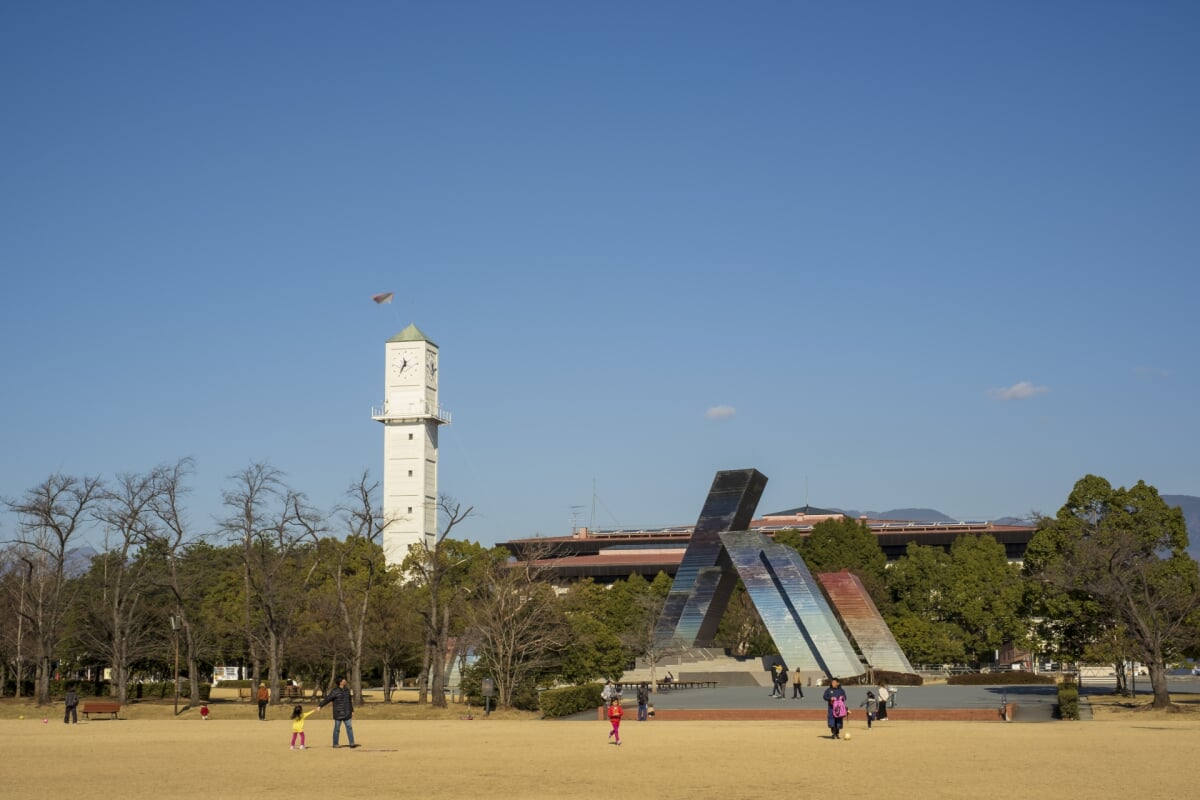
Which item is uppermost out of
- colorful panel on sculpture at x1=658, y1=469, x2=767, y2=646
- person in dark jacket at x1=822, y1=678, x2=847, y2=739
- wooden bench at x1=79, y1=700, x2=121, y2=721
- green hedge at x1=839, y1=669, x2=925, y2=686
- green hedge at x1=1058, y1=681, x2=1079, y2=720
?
colorful panel on sculpture at x1=658, y1=469, x2=767, y2=646

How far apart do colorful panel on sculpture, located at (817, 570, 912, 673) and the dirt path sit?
20.3 metres

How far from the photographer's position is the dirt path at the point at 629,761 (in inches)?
754

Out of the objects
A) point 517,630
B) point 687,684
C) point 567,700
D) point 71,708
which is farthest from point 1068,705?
point 71,708

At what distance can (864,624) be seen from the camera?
5619 centimetres

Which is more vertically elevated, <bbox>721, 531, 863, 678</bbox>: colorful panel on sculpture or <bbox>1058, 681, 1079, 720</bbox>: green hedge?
<bbox>721, 531, 863, 678</bbox>: colorful panel on sculpture

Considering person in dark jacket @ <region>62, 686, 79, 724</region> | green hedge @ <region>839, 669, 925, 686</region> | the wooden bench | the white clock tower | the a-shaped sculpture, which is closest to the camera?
person in dark jacket @ <region>62, 686, 79, 724</region>

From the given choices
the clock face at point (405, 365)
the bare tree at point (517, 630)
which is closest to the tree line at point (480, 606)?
the bare tree at point (517, 630)

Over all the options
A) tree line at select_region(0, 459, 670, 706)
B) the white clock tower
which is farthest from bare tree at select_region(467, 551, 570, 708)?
the white clock tower

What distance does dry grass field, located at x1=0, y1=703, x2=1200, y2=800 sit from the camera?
1914cm

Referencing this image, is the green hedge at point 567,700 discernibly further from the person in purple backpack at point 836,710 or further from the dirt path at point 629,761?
the person in purple backpack at point 836,710

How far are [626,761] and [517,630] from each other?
19.9m

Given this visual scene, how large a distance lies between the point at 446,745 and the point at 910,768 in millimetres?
11124

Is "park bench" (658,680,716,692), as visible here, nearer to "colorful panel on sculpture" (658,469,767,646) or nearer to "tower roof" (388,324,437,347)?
"colorful panel on sculpture" (658,469,767,646)

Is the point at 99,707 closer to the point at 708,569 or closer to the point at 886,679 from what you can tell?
the point at 708,569
